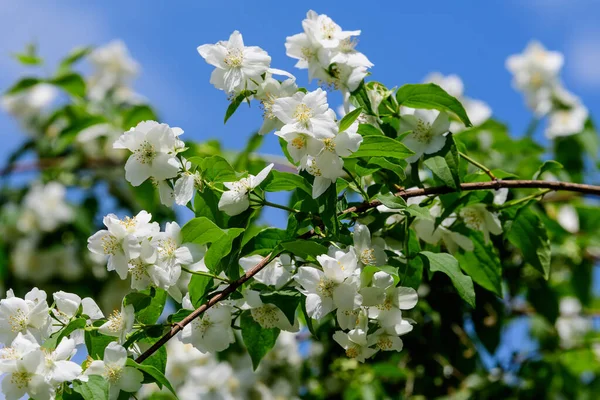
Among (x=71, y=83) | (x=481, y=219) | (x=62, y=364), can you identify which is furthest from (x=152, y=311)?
(x=71, y=83)

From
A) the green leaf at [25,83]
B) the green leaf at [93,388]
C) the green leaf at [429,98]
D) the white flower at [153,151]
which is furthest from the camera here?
the green leaf at [25,83]

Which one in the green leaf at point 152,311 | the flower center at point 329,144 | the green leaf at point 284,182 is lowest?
the green leaf at point 152,311

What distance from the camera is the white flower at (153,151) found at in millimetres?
1191

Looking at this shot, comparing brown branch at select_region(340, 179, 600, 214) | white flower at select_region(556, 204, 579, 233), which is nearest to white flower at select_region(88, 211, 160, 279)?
brown branch at select_region(340, 179, 600, 214)

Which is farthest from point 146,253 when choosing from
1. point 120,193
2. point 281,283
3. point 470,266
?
point 120,193

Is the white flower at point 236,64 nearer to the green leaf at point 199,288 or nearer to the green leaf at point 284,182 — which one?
the green leaf at point 284,182

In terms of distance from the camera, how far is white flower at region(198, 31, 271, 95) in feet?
4.11

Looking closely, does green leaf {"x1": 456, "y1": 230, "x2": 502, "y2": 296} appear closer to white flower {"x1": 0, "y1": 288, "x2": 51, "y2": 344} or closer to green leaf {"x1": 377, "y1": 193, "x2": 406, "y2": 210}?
green leaf {"x1": 377, "y1": 193, "x2": 406, "y2": 210}

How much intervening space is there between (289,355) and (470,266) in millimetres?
1616

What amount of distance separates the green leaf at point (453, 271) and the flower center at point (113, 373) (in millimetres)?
501

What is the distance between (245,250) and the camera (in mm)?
1250

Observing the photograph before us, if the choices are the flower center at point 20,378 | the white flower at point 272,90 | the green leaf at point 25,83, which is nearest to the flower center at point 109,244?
the flower center at point 20,378

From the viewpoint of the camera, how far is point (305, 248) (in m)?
1.16

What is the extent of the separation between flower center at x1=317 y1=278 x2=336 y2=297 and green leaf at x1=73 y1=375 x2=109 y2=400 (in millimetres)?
331
